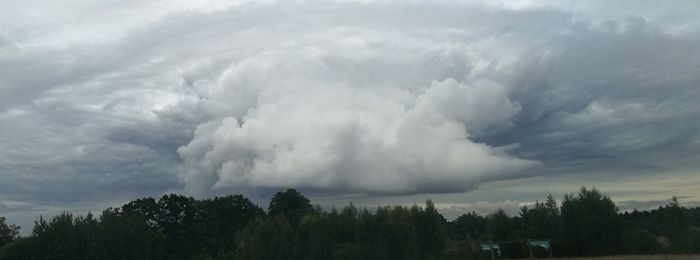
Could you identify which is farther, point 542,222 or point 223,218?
point 223,218

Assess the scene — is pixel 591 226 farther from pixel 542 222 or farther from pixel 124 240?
pixel 124 240

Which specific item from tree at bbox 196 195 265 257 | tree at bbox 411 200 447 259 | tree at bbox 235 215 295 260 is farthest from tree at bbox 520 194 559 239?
tree at bbox 196 195 265 257

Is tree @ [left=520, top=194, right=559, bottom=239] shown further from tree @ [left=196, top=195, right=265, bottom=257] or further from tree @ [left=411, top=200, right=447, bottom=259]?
tree @ [left=196, top=195, right=265, bottom=257]

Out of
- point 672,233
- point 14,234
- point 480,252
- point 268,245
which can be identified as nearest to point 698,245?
point 672,233

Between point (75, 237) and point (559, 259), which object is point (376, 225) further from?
point (75, 237)

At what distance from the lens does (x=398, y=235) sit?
3150 inches

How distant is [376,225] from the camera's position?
3319 inches

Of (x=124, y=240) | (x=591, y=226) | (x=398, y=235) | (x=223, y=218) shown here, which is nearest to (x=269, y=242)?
(x=398, y=235)

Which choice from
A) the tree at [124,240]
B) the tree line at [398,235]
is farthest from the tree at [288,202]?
the tree at [124,240]

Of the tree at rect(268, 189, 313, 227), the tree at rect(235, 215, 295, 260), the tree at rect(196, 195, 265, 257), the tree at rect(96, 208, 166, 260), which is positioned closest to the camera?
the tree at rect(235, 215, 295, 260)

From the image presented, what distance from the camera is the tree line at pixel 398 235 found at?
80.1 m

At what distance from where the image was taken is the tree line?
80.1 meters

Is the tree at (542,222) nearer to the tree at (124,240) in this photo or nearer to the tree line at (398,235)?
the tree line at (398,235)

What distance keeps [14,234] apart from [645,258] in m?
115
